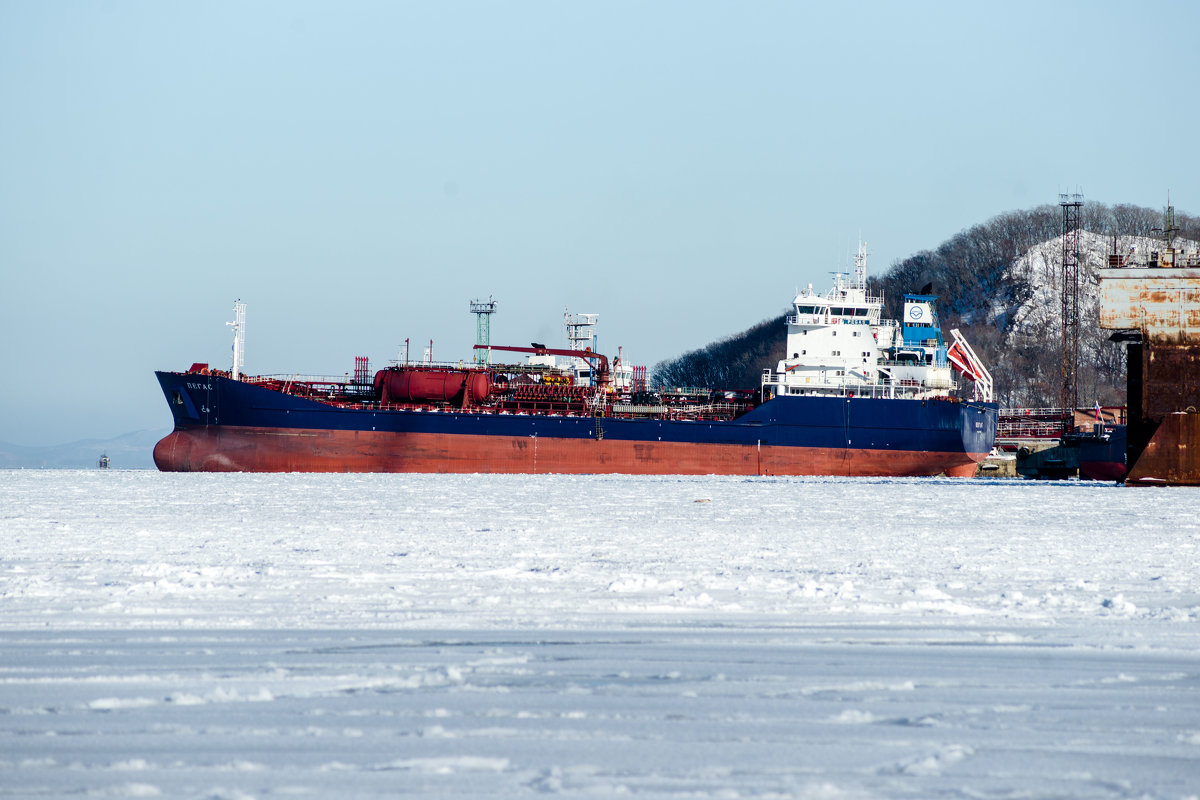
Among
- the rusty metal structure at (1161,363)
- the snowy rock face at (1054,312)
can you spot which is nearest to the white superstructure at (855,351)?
the rusty metal structure at (1161,363)

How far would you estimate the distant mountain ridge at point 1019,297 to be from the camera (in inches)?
2717

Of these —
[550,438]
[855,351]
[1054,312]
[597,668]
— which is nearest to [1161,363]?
[855,351]

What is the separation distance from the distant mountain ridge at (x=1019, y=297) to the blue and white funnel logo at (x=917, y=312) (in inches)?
1347

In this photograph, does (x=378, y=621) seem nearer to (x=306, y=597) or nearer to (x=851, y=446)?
(x=306, y=597)

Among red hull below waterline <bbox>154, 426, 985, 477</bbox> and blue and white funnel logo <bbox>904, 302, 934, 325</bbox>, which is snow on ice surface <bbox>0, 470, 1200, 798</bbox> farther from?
blue and white funnel logo <bbox>904, 302, 934, 325</bbox>

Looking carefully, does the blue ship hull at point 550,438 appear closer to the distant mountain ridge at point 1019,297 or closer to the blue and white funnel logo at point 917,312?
the blue and white funnel logo at point 917,312

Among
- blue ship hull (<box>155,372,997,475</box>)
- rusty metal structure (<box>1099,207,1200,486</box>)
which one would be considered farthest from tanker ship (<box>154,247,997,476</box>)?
rusty metal structure (<box>1099,207,1200,486</box>)

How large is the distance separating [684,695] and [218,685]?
1.92 m

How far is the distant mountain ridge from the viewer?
6900 cm

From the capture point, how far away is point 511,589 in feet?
23.5

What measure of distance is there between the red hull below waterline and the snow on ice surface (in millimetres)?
21024

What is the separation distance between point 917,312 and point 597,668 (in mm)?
33431

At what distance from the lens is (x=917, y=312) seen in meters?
36.2

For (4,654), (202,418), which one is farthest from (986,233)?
(4,654)
